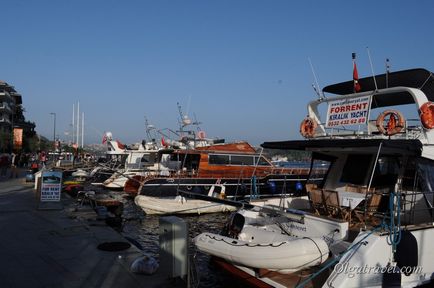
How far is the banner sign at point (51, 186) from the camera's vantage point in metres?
13.8

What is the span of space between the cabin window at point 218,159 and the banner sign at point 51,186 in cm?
998

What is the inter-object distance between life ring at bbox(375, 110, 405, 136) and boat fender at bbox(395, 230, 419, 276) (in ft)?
6.88

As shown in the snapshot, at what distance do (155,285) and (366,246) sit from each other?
360cm

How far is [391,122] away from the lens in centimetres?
809

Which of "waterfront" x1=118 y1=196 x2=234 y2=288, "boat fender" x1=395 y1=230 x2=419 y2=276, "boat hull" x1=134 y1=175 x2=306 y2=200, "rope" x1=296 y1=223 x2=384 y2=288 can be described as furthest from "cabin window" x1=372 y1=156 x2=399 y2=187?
"boat hull" x1=134 y1=175 x2=306 y2=200

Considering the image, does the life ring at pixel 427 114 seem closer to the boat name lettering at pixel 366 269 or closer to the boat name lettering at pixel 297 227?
the boat name lettering at pixel 366 269

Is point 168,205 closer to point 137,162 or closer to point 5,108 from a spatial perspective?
point 137,162

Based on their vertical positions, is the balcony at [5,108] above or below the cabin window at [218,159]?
above

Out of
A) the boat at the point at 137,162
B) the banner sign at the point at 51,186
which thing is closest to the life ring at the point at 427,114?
the banner sign at the point at 51,186

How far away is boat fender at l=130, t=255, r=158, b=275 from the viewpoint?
6.80 meters

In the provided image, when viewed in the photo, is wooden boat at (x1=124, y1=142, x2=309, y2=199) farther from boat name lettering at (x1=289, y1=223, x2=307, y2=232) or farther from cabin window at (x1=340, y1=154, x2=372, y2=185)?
boat name lettering at (x1=289, y1=223, x2=307, y2=232)

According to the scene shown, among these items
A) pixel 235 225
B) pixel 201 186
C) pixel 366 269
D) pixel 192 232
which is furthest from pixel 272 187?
pixel 366 269

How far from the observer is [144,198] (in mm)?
18797

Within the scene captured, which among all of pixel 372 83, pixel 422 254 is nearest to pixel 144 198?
pixel 372 83
